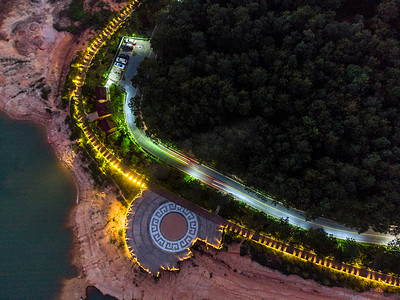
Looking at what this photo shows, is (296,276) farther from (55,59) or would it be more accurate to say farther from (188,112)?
(55,59)

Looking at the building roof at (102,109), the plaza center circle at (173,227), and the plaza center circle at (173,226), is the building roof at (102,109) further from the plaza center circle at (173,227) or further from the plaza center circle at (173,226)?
the plaza center circle at (173,226)

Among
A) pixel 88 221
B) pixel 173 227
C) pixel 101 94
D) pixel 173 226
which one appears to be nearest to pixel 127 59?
pixel 101 94

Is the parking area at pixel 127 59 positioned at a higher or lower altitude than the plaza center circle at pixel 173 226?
higher

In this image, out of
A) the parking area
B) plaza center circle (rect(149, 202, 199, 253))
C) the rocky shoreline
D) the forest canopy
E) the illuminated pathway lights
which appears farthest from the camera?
the parking area

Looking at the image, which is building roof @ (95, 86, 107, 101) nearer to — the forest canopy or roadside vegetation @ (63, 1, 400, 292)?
roadside vegetation @ (63, 1, 400, 292)

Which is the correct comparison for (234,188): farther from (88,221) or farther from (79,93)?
(79,93)

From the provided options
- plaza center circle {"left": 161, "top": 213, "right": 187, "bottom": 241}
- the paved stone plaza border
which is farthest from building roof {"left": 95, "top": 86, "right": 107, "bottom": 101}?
plaza center circle {"left": 161, "top": 213, "right": 187, "bottom": 241}

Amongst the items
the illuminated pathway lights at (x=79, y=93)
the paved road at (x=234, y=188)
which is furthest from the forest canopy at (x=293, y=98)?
the illuminated pathway lights at (x=79, y=93)

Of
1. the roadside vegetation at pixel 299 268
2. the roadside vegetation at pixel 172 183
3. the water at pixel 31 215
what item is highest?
the roadside vegetation at pixel 172 183

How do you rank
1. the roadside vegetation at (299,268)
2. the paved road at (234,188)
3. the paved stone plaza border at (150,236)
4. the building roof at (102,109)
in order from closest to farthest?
the roadside vegetation at (299,268) < the paved road at (234,188) < the paved stone plaza border at (150,236) < the building roof at (102,109)
